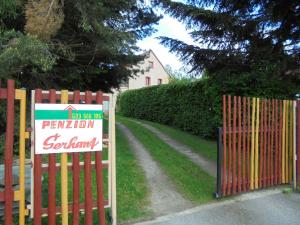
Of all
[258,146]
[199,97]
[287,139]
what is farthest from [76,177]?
[199,97]

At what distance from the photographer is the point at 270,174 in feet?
26.9

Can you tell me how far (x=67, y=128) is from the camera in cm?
489

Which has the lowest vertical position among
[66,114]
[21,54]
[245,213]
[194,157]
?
[245,213]

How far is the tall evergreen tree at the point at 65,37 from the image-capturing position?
702cm

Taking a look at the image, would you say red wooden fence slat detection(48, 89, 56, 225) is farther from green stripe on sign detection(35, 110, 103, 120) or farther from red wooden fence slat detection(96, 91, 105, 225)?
red wooden fence slat detection(96, 91, 105, 225)

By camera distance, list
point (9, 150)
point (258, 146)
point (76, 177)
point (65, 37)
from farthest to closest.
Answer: point (65, 37)
point (258, 146)
point (76, 177)
point (9, 150)

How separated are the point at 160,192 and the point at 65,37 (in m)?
4.69

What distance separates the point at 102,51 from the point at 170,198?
4485mm

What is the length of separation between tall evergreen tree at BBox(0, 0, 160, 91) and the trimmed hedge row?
337cm

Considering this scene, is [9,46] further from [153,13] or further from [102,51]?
[153,13]

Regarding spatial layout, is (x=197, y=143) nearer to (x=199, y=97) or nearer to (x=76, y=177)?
(x=199, y=97)

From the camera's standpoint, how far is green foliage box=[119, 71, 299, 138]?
35.7 feet

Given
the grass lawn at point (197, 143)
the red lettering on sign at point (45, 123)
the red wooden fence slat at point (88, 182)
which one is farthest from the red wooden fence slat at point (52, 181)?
the grass lawn at point (197, 143)

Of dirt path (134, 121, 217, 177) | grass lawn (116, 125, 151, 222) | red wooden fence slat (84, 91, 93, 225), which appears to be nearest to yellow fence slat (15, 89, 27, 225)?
red wooden fence slat (84, 91, 93, 225)
